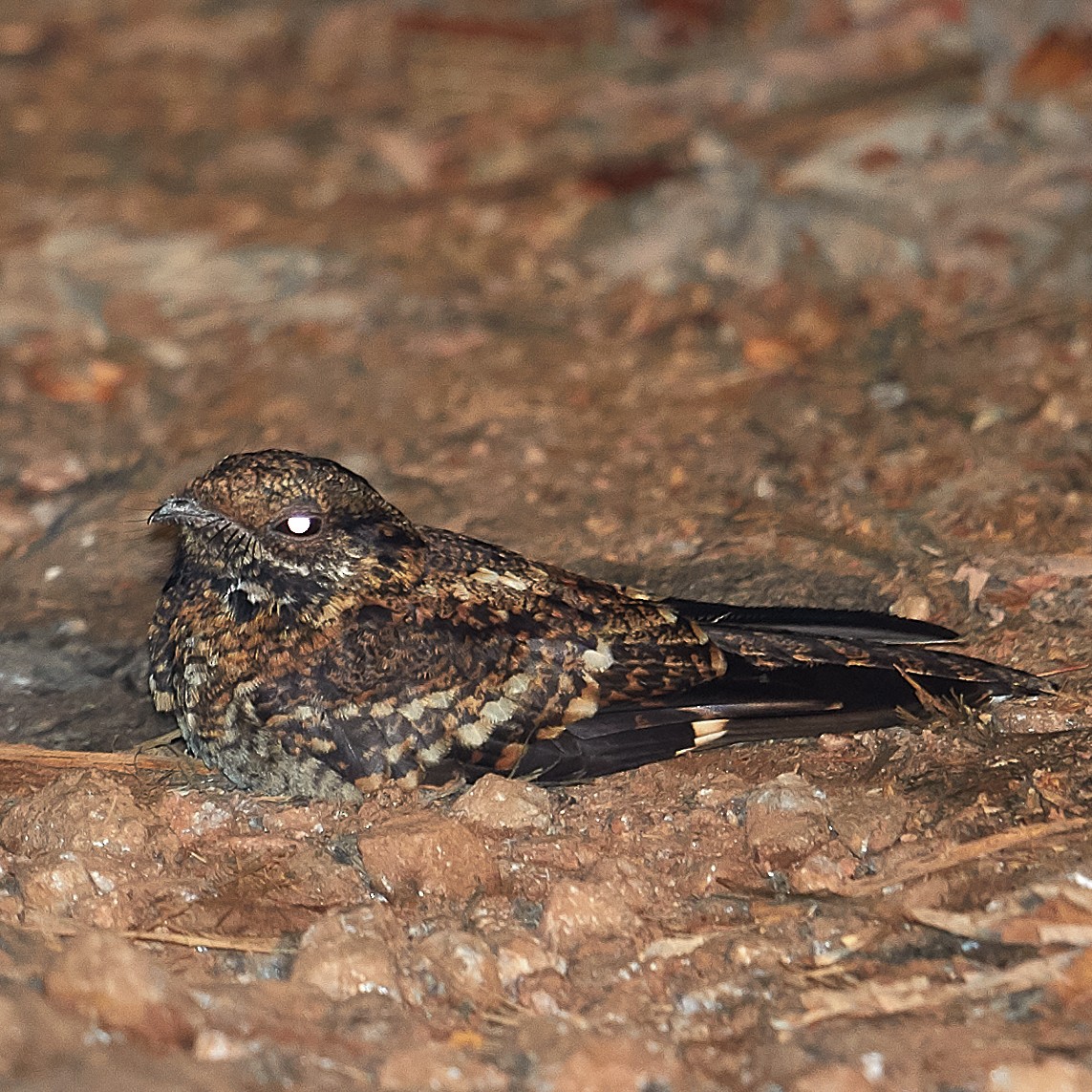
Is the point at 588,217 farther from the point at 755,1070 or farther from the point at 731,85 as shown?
the point at 755,1070

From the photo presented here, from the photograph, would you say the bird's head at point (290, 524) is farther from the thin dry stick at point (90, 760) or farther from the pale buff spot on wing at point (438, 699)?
the thin dry stick at point (90, 760)

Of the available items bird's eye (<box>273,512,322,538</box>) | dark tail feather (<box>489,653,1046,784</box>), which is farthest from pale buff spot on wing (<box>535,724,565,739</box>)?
bird's eye (<box>273,512,322,538</box>)

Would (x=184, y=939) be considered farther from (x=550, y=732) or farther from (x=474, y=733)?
(x=550, y=732)

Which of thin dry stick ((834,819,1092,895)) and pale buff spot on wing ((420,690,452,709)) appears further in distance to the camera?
pale buff spot on wing ((420,690,452,709))

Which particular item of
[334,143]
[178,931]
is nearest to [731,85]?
[334,143]

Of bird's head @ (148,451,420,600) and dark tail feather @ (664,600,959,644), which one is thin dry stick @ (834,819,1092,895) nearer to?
dark tail feather @ (664,600,959,644)

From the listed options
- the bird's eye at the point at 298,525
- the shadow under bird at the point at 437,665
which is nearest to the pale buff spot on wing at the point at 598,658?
the shadow under bird at the point at 437,665

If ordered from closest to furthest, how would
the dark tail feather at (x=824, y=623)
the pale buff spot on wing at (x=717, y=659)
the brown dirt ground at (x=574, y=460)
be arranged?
the brown dirt ground at (x=574, y=460) → the pale buff spot on wing at (x=717, y=659) → the dark tail feather at (x=824, y=623)
